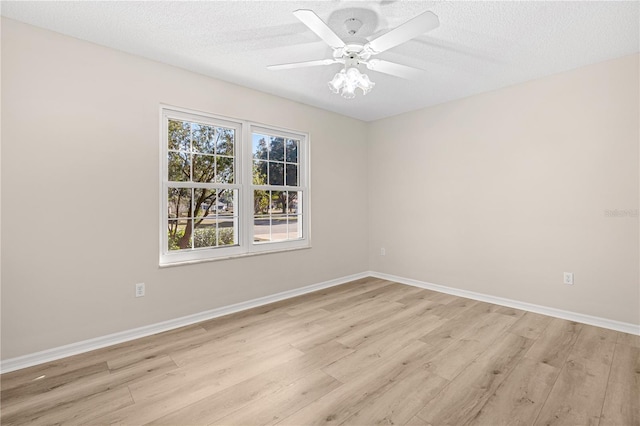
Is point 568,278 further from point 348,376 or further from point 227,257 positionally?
point 227,257

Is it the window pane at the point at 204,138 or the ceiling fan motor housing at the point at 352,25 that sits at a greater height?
the ceiling fan motor housing at the point at 352,25

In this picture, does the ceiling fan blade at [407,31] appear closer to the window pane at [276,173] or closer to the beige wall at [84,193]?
the beige wall at [84,193]

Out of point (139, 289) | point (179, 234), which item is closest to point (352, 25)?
point (179, 234)

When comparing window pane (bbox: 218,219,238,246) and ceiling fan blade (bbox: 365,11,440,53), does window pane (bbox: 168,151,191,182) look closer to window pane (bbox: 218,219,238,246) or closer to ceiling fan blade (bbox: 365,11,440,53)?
window pane (bbox: 218,219,238,246)

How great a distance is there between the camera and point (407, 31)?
1.81 meters

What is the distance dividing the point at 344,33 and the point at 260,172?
1931 mm

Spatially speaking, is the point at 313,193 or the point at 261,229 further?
the point at 313,193

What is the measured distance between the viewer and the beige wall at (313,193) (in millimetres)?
2330

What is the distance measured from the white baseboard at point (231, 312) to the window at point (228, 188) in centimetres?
60

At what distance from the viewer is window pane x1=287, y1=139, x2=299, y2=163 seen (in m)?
4.13

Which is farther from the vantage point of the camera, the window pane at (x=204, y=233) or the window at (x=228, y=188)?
the window pane at (x=204, y=233)

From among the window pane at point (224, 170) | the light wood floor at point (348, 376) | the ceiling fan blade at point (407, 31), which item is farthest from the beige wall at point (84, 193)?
the ceiling fan blade at point (407, 31)

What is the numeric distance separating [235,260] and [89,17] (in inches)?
96.3

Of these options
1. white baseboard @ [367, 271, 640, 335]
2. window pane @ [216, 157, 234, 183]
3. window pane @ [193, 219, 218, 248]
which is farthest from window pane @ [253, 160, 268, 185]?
white baseboard @ [367, 271, 640, 335]
